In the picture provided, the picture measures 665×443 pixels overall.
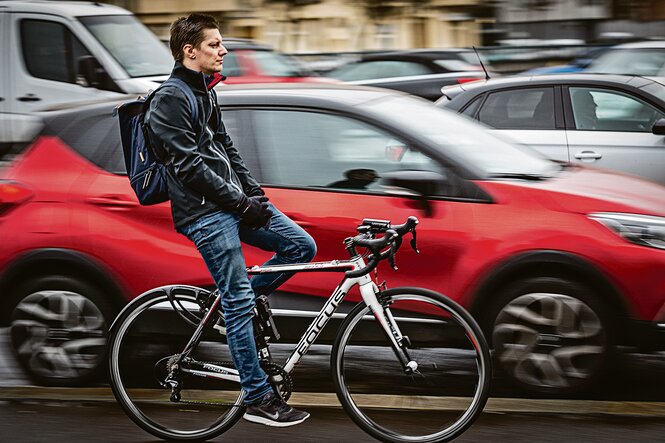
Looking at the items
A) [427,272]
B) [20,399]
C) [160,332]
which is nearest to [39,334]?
[20,399]

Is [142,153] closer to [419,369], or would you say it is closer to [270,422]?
[270,422]

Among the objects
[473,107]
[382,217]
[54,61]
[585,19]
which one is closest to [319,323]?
[382,217]

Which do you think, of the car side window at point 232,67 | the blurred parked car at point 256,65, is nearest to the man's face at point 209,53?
the blurred parked car at point 256,65

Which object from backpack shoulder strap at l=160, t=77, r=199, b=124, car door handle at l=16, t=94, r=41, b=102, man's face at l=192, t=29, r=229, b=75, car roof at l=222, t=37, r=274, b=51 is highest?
man's face at l=192, t=29, r=229, b=75

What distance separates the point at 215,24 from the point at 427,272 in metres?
1.71

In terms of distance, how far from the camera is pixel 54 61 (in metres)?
12.5

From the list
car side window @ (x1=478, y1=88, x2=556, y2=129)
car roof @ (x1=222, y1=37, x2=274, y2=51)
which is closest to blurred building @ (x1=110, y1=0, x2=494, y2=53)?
car roof @ (x1=222, y1=37, x2=274, y2=51)

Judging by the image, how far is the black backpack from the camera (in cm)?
468

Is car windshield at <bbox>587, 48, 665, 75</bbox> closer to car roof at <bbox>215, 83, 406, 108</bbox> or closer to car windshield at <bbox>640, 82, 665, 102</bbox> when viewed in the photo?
car windshield at <bbox>640, 82, 665, 102</bbox>

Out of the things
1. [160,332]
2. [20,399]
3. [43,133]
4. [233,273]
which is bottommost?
[20,399]

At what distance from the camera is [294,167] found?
5.98 meters

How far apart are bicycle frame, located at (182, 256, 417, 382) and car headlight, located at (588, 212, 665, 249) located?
4.53 feet

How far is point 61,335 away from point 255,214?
68.8 inches

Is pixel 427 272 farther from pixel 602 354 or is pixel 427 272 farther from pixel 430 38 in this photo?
pixel 430 38
